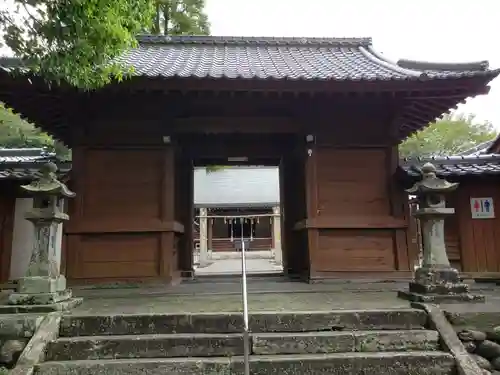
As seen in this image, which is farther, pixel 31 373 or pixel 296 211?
pixel 296 211

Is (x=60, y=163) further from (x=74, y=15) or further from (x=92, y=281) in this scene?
(x=74, y=15)

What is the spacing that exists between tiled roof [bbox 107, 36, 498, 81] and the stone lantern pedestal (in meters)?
2.08

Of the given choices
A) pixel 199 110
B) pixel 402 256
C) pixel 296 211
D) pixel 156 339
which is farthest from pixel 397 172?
pixel 156 339

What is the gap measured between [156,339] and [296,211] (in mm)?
5033

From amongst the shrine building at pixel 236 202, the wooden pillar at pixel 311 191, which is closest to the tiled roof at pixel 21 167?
the wooden pillar at pixel 311 191

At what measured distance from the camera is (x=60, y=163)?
308 inches

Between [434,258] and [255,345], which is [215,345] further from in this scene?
[434,258]

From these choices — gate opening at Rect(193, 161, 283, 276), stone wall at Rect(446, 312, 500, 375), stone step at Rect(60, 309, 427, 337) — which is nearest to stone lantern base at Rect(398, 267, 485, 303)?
stone wall at Rect(446, 312, 500, 375)

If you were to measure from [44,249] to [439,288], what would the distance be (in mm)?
4936

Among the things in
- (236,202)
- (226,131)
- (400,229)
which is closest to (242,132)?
(226,131)

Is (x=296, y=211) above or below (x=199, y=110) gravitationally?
below

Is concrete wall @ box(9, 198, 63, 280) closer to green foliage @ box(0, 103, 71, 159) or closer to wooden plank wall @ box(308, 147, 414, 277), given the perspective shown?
wooden plank wall @ box(308, 147, 414, 277)

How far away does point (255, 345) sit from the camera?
413 cm

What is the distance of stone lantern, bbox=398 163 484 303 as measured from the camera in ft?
16.5
